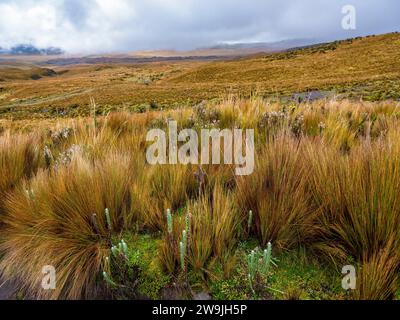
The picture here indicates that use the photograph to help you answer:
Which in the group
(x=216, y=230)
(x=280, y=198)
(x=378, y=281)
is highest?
(x=280, y=198)

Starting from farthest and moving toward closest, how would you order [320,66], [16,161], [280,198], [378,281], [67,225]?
[320,66] < [16,161] < [67,225] < [280,198] < [378,281]

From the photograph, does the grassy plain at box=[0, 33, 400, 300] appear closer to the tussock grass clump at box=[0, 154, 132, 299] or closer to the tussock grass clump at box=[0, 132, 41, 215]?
the tussock grass clump at box=[0, 154, 132, 299]

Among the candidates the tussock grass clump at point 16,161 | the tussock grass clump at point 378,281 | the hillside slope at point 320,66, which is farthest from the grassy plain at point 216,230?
the hillside slope at point 320,66

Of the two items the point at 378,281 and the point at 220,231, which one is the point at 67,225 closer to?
the point at 220,231

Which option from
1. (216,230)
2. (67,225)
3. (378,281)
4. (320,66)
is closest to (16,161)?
(67,225)

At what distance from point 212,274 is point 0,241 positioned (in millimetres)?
1674

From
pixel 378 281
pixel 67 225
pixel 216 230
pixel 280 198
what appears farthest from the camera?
pixel 67 225

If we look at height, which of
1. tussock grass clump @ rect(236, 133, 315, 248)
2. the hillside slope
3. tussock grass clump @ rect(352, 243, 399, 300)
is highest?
the hillside slope

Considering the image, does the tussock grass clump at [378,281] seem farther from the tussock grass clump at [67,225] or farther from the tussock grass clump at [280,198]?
the tussock grass clump at [67,225]

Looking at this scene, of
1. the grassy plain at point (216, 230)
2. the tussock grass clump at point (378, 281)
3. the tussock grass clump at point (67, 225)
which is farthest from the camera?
the tussock grass clump at point (67, 225)

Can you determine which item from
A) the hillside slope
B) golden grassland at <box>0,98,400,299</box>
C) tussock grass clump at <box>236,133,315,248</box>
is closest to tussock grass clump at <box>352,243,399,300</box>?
golden grassland at <box>0,98,400,299</box>
